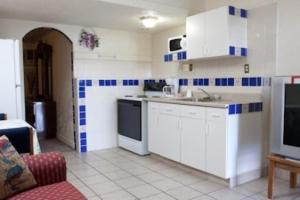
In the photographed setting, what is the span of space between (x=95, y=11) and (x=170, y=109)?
1.63 metres

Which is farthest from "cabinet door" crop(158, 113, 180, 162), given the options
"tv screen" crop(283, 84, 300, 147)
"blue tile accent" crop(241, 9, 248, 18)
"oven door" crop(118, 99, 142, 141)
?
"blue tile accent" crop(241, 9, 248, 18)

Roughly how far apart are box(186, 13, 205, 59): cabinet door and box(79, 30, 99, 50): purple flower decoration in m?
1.69

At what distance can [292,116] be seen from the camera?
96.7 inches

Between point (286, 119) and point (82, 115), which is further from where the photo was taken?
point (82, 115)

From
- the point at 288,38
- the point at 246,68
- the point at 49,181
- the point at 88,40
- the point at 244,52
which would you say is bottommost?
the point at 49,181

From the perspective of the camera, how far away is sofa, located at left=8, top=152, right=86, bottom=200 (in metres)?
1.70

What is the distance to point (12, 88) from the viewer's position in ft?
10.2

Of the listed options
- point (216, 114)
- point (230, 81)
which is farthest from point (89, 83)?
point (216, 114)

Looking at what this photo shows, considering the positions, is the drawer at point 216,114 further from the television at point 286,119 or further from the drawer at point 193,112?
the television at point 286,119

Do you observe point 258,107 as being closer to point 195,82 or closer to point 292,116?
point 292,116

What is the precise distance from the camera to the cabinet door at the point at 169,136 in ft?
11.1

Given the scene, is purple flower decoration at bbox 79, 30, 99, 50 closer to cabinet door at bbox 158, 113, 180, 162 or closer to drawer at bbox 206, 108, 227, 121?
cabinet door at bbox 158, 113, 180, 162

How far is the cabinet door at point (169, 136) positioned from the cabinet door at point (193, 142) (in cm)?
12

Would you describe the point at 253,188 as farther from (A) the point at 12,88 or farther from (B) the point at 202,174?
(A) the point at 12,88
